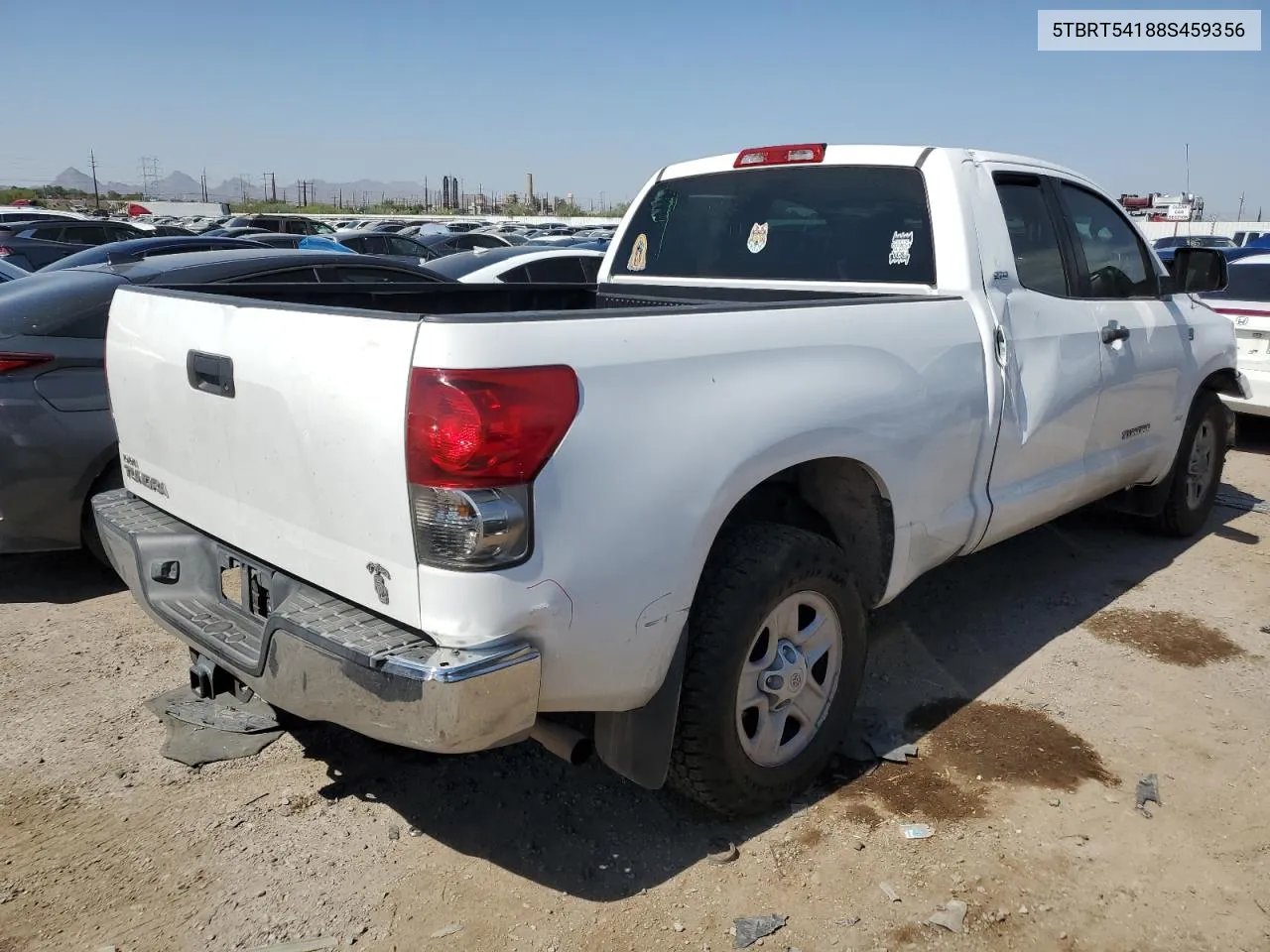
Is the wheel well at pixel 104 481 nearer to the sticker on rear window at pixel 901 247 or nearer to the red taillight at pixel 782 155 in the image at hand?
the red taillight at pixel 782 155

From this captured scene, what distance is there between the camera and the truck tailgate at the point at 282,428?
7.34ft

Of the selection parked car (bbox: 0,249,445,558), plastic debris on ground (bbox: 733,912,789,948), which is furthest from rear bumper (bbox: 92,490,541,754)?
parked car (bbox: 0,249,445,558)

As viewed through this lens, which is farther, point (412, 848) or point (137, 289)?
point (137, 289)

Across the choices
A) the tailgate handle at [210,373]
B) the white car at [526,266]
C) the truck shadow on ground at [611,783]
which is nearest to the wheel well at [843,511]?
the truck shadow on ground at [611,783]

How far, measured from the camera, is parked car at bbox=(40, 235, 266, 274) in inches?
345

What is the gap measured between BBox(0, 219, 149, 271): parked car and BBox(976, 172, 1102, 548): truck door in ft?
42.4

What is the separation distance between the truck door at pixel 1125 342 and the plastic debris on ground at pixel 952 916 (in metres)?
2.36

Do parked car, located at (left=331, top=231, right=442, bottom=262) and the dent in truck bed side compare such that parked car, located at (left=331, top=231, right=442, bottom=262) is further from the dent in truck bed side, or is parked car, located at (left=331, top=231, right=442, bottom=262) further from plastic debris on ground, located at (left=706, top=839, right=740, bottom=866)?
plastic debris on ground, located at (left=706, top=839, right=740, bottom=866)

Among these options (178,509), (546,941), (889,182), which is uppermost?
(889,182)

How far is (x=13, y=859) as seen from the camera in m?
2.84

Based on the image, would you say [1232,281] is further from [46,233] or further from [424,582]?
[46,233]

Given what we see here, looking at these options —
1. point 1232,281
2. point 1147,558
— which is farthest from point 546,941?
point 1232,281

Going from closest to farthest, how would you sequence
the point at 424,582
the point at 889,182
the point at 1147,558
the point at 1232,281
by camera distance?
the point at 424,582 → the point at 889,182 → the point at 1147,558 → the point at 1232,281

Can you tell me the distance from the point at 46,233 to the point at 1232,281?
1774cm
